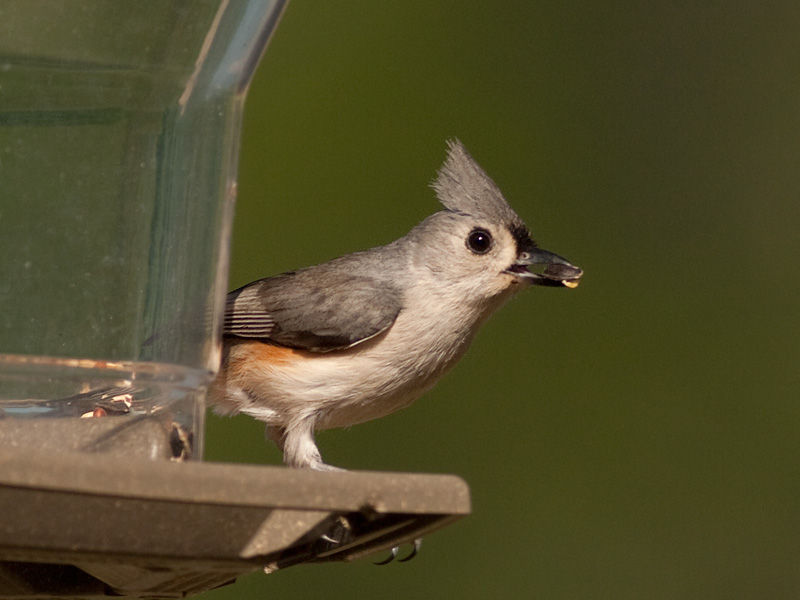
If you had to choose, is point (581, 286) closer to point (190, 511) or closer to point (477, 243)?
point (477, 243)

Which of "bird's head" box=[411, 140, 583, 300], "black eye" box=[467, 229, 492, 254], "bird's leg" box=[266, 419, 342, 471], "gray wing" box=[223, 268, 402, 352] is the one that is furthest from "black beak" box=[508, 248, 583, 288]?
"bird's leg" box=[266, 419, 342, 471]

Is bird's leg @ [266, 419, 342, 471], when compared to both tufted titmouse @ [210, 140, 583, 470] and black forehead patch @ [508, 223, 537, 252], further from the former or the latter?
black forehead patch @ [508, 223, 537, 252]

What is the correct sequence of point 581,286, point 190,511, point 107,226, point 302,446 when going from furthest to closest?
1. point 581,286
2. point 302,446
3. point 107,226
4. point 190,511

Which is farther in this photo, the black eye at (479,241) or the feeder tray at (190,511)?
the black eye at (479,241)

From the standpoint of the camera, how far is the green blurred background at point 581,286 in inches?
182

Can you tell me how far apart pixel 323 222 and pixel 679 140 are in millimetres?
1940

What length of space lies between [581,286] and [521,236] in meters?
1.69

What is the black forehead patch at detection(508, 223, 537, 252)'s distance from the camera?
3.41 m

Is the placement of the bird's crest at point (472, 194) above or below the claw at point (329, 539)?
above

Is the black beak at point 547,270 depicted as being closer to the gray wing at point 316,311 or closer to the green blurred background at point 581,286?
the gray wing at point 316,311

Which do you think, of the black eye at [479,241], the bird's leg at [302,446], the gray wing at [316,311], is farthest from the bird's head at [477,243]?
the bird's leg at [302,446]

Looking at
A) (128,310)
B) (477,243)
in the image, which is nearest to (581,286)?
(477,243)

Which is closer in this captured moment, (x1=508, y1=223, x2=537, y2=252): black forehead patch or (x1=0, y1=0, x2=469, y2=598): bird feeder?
(x1=0, y1=0, x2=469, y2=598): bird feeder

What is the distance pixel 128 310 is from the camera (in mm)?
2115
